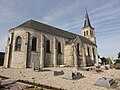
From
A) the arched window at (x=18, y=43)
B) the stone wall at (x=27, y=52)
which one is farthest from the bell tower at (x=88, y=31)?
the arched window at (x=18, y=43)

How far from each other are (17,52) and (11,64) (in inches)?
108

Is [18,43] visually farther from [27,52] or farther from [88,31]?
[88,31]

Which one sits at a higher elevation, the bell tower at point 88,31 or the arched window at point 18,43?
the bell tower at point 88,31

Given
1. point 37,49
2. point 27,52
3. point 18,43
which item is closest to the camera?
point 27,52

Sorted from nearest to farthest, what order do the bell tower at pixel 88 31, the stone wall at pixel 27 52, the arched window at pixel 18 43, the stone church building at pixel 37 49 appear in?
the stone wall at pixel 27 52
the stone church building at pixel 37 49
the arched window at pixel 18 43
the bell tower at pixel 88 31

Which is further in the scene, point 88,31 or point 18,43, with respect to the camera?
point 88,31

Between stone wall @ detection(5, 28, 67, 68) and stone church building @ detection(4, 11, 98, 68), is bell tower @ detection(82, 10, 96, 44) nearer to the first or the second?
stone church building @ detection(4, 11, 98, 68)

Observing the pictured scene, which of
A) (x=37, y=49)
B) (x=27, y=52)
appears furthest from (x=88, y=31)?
Result: (x=27, y=52)

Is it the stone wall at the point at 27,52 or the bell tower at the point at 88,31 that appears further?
the bell tower at the point at 88,31

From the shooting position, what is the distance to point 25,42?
2255 cm

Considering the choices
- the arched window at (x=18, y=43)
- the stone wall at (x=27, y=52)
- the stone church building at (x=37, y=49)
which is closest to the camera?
the stone wall at (x=27, y=52)

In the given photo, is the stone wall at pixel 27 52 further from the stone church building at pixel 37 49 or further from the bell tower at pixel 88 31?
the bell tower at pixel 88 31

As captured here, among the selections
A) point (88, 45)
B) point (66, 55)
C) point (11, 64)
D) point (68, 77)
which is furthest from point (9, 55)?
point (88, 45)

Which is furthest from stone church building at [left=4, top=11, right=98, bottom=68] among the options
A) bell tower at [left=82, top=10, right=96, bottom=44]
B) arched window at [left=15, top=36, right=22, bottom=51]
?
bell tower at [left=82, top=10, right=96, bottom=44]
